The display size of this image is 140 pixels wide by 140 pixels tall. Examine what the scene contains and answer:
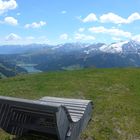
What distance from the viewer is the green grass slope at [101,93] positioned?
15306 millimetres

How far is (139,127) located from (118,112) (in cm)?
218

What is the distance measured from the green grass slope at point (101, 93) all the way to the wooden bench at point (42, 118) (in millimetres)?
812

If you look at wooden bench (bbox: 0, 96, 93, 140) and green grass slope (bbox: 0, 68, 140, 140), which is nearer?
wooden bench (bbox: 0, 96, 93, 140)

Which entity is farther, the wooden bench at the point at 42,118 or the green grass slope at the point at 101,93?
the green grass slope at the point at 101,93

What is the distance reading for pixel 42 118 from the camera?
45.3 ft

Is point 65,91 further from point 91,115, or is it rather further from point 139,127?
point 139,127

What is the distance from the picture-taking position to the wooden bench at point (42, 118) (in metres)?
12.1

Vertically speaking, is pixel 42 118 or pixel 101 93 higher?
pixel 101 93

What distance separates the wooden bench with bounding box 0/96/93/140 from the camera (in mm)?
12109

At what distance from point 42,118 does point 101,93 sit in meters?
8.93

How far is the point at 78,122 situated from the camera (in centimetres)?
1396

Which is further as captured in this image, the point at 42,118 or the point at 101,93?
the point at 101,93

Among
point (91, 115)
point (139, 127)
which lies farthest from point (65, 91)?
point (139, 127)

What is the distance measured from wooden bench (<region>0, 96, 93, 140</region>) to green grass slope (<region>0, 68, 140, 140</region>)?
0.81m
